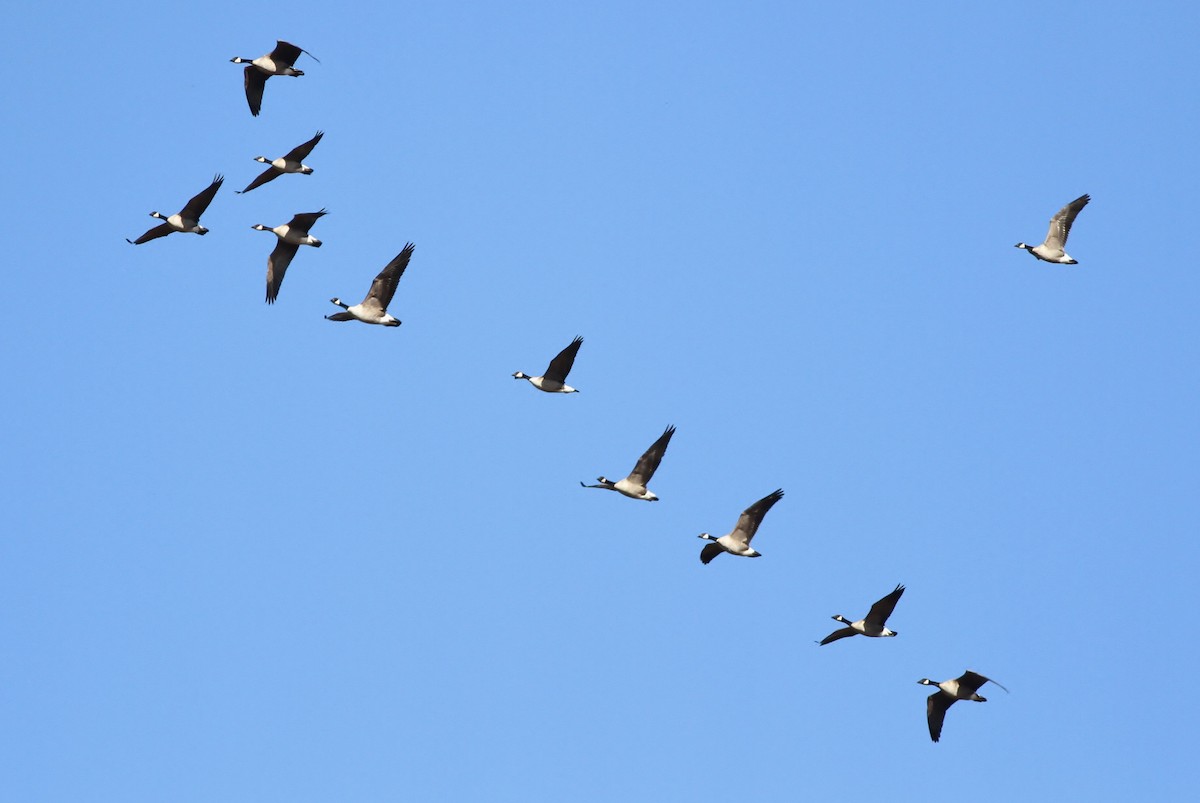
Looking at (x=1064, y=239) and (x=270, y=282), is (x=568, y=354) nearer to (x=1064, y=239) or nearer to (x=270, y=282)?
(x=270, y=282)

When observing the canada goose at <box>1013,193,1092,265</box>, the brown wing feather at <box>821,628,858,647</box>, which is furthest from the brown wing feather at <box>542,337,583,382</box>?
the canada goose at <box>1013,193,1092,265</box>

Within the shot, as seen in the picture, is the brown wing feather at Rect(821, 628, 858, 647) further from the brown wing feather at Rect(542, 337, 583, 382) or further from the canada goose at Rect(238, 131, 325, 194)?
the canada goose at Rect(238, 131, 325, 194)

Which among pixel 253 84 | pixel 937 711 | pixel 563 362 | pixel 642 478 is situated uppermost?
pixel 253 84

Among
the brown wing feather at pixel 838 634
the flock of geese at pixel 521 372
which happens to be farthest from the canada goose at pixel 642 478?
the brown wing feather at pixel 838 634

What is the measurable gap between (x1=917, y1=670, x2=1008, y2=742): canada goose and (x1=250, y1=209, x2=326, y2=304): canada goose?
15.9 metres

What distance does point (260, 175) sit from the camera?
32844 mm

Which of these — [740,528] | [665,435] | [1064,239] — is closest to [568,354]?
[665,435]

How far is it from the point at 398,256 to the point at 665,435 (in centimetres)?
654

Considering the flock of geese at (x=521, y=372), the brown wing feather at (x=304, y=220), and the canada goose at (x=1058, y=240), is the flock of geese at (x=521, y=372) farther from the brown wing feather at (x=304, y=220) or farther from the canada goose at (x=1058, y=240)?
the canada goose at (x=1058, y=240)

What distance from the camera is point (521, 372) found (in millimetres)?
33344

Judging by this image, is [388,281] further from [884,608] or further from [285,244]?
[884,608]

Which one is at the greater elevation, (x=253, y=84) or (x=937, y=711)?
(x=253, y=84)

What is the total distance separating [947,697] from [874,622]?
82.2 inches

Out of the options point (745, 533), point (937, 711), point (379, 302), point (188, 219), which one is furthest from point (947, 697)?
point (188, 219)
